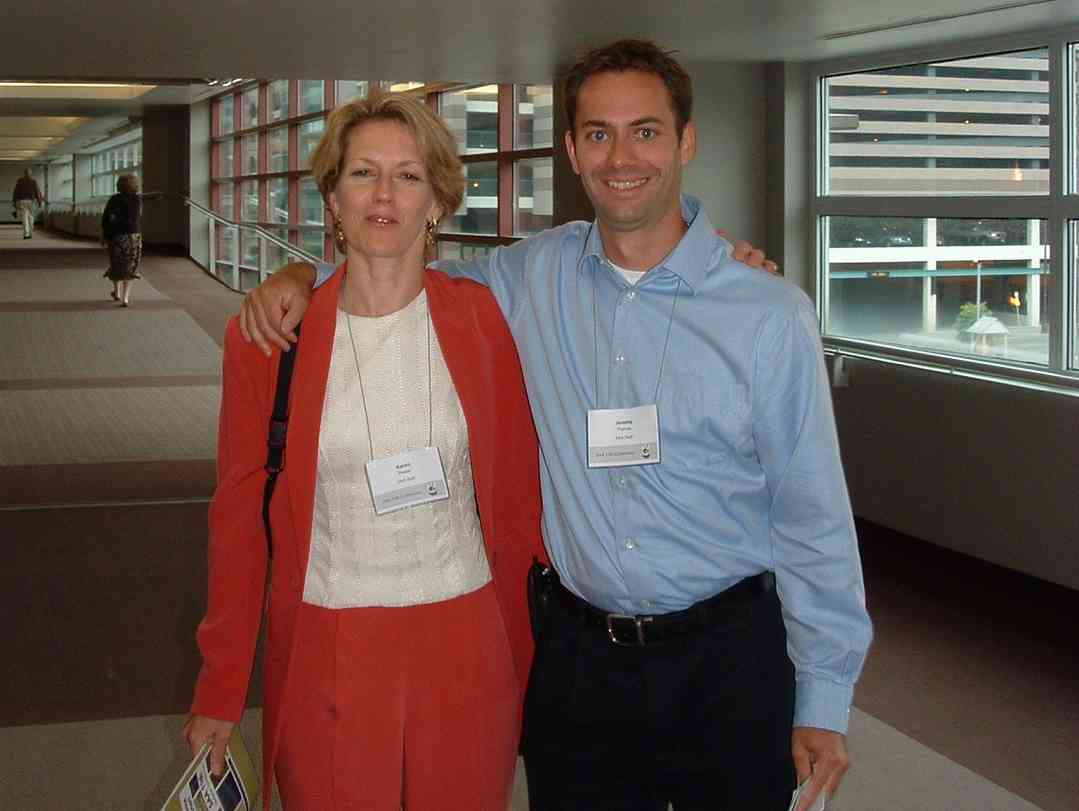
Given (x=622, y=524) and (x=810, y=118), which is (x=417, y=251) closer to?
(x=622, y=524)

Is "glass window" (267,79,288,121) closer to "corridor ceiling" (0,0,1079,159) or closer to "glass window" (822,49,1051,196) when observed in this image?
"corridor ceiling" (0,0,1079,159)

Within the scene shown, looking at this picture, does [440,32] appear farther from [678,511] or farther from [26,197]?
[26,197]

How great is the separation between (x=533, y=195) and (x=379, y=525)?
8.45 m

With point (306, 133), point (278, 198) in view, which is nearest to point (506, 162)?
point (306, 133)

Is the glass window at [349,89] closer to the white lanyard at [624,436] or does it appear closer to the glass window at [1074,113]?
the glass window at [1074,113]

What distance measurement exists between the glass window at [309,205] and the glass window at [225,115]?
474 cm

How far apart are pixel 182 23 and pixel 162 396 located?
470 cm

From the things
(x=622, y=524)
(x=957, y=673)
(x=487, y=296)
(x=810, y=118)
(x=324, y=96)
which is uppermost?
(x=324, y=96)

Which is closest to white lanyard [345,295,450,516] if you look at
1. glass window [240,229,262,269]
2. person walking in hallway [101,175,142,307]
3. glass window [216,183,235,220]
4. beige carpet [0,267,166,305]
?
person walking in hallway [101,175,142,307]

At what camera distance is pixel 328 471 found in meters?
1.98

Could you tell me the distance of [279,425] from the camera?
1.95 metres

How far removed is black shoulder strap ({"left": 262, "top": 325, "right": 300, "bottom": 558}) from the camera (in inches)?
77.0

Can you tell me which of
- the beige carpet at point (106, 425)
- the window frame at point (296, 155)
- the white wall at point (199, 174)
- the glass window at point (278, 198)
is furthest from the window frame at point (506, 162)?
the white wall at point (199, 174)

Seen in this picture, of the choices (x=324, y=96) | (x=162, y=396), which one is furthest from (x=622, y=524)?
(x=324, y=96)
